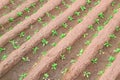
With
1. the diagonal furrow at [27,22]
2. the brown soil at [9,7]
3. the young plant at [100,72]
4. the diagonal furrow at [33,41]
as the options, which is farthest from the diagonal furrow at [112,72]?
the brown soil at [9,7]

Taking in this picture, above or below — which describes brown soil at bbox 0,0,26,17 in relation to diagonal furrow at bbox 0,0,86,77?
above

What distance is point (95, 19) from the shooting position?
7949mm

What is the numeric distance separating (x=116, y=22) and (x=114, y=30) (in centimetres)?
36

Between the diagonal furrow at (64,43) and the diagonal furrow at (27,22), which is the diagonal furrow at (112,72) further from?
the diagonal furrow at (27,22)

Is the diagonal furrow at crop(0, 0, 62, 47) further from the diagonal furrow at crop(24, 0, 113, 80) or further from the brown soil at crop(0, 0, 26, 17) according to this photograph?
the diagonal furrow at crop(24, 0, 113, 80)

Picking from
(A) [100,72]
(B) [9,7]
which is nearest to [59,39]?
(A) [100,72]

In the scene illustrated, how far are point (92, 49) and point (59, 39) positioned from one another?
1.10m

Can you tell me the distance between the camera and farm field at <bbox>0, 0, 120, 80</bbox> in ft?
21.3

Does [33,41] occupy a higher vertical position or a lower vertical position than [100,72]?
higher

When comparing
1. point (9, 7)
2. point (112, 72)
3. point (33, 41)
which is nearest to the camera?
point (112, 72)

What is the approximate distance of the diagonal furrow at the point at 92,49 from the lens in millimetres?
6367

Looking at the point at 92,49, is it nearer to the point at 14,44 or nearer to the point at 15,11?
the point at 14,44

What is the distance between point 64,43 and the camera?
7148 mm

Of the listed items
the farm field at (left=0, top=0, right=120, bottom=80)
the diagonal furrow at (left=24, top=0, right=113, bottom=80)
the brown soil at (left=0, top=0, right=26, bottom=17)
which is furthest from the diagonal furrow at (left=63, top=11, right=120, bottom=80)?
the brown soil at (left=0, top=0, right=26, bottom=17)
